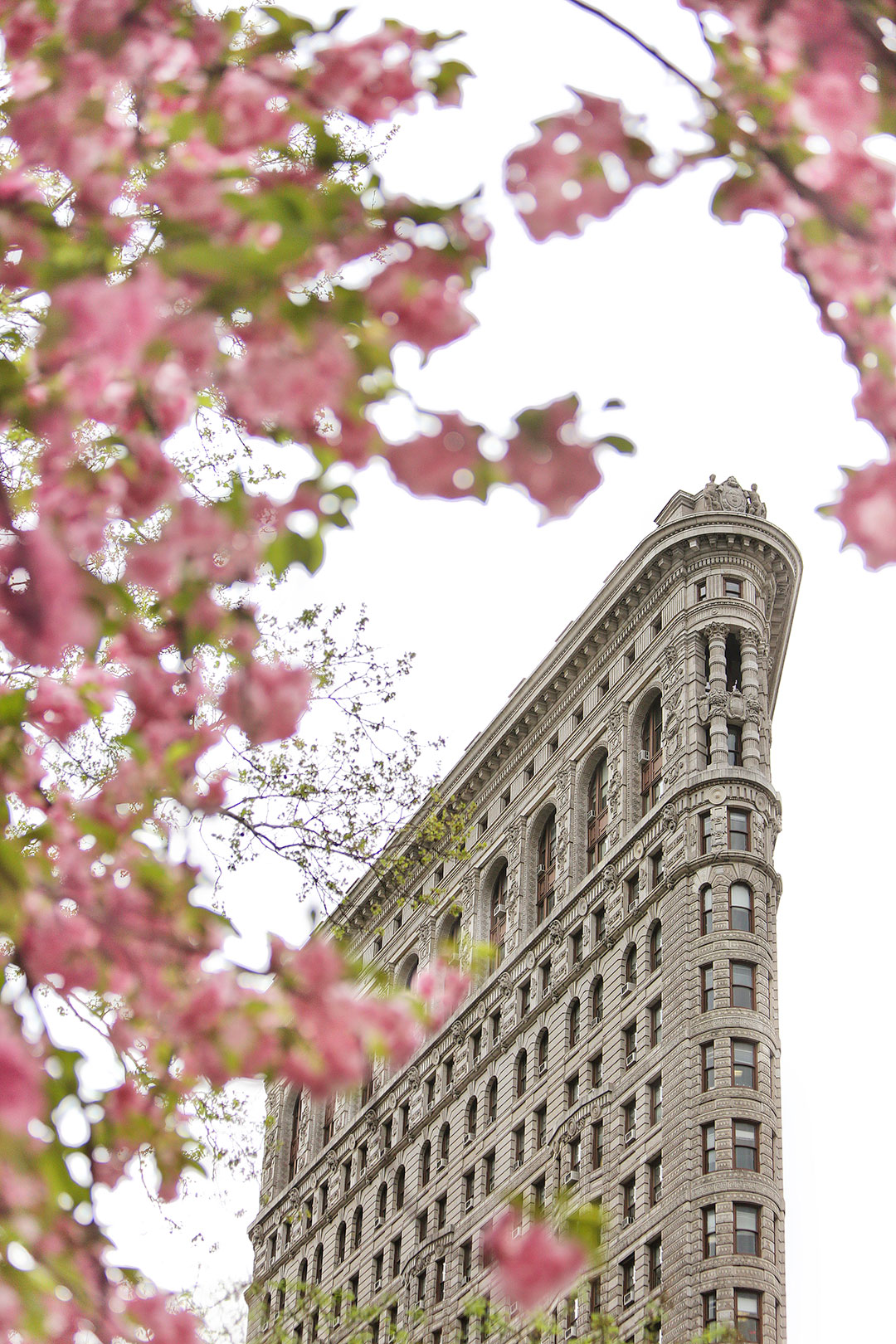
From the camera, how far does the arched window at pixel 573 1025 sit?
67.8 meters

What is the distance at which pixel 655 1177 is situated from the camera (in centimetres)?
5850

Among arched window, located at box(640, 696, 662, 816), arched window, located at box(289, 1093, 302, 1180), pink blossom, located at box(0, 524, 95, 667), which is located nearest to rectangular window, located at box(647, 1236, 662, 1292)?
arched window, located at box(640, 696, 662, 816)

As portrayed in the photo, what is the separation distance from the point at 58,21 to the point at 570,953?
65613 millimetres

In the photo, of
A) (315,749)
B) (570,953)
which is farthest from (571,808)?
(315,749)

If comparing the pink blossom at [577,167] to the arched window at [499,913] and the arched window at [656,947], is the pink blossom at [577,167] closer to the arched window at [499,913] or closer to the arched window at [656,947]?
the arched window at [656,947]

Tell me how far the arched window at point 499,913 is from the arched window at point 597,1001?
29.5 feet

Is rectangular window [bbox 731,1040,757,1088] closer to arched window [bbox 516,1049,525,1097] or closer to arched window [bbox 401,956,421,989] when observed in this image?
arched window [bbox 516,1049,525,1097]

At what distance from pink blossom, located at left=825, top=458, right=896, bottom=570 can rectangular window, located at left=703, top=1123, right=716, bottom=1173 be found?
5215 centimetres

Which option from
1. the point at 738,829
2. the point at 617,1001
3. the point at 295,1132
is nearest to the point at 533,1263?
the point at 738,829

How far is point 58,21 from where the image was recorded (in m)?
7.17

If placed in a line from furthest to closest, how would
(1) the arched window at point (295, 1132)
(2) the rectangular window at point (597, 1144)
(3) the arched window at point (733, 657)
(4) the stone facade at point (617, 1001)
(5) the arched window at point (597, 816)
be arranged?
(1) the arched window at point (295, 1132)
(5) the arched window at point (597, 816)
(3) the arched window at point (733, 657)
(2) the rectangular window at point (597, 1144)
(4) the stone facade at point (617, 1001)

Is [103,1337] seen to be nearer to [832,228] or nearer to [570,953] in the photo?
[832,228]

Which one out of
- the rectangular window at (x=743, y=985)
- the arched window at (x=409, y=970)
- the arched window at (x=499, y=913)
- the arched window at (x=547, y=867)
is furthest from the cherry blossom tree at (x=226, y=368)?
the arched window at (x=409, y=970)

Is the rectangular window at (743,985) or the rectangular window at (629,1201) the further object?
the rectangular window at (743,985)
